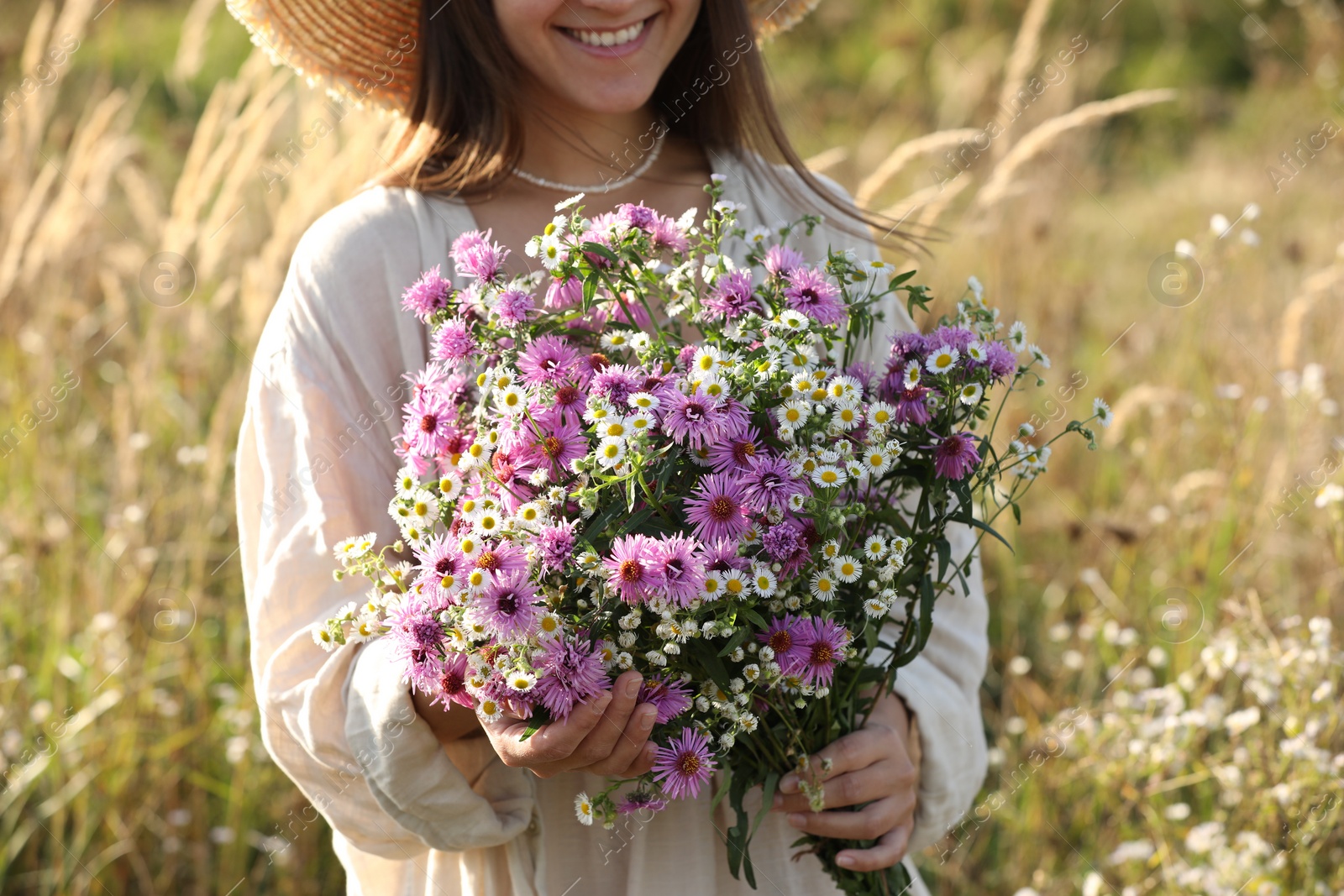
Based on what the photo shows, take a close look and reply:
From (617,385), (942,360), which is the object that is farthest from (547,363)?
(942,360)

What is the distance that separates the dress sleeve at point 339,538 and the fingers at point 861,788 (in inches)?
13.0

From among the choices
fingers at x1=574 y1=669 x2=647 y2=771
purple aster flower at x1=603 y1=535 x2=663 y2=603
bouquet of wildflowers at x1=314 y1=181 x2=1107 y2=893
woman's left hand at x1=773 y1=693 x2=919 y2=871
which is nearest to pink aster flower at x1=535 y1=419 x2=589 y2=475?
bouquet of wildflowers at x1=314 y1=181 x2=1107 y2=893

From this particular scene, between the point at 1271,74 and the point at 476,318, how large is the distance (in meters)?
4.59

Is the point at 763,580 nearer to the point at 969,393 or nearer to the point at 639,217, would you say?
the point at 969,393

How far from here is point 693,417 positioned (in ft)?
3.61

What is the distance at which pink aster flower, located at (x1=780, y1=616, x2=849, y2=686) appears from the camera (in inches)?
46.3

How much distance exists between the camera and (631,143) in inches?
71.6

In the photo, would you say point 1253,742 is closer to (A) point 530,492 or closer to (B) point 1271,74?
(A) point 530,492

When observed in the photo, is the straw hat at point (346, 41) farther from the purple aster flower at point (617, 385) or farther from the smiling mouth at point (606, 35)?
the purple aster flower at point (617, 385)

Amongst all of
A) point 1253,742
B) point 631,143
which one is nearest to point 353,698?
point 631,143

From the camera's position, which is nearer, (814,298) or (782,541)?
(782,541)

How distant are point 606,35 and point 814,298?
54 centimetres

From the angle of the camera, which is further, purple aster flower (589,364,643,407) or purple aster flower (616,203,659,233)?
purple aster flower (616,203,659,233)

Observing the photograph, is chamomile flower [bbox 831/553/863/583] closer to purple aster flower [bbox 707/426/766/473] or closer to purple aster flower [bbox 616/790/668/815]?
purple aster flower [bbox 707/426/766/473]
